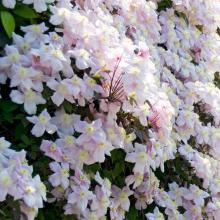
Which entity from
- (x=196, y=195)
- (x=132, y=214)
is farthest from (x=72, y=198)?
(x=196, y=195)

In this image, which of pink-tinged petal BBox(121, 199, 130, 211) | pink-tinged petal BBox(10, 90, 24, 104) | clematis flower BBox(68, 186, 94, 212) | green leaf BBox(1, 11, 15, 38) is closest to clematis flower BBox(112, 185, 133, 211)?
pink-tinged petal BBox(121, 199, 130, 211)

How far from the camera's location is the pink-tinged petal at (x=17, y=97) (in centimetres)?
179

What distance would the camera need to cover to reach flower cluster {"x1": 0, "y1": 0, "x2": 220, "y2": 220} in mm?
1804

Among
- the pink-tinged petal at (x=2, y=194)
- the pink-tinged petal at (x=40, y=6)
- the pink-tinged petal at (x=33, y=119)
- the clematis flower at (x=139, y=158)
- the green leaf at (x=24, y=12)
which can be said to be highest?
the pink-tinged petal at (x=40, y=6)

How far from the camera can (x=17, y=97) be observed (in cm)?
179

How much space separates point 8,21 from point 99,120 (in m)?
0.40

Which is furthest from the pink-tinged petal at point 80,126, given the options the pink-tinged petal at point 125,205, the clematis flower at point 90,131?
the pink-tinged petal at point 125,205

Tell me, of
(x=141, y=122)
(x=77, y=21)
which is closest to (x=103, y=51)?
(x=77, y=21)

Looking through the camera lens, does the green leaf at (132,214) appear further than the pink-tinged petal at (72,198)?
Yes

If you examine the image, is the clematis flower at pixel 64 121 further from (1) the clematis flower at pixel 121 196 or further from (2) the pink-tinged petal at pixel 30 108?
(1) the clematis flower at pixel 121 196

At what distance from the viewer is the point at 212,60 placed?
2.99 meters

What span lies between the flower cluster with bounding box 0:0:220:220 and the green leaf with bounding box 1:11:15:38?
52 mm

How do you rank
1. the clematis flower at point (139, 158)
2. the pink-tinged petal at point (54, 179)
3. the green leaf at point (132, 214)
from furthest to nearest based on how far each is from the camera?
the green leaf at point (132, 214), the clematis flower at point (139, 158), the pink-tinged petal at point (54, 179)

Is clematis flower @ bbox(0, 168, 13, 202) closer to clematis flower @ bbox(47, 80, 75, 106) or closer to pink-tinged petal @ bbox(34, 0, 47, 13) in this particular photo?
clematis flower @ bbox(47, 80, 75, 106)
